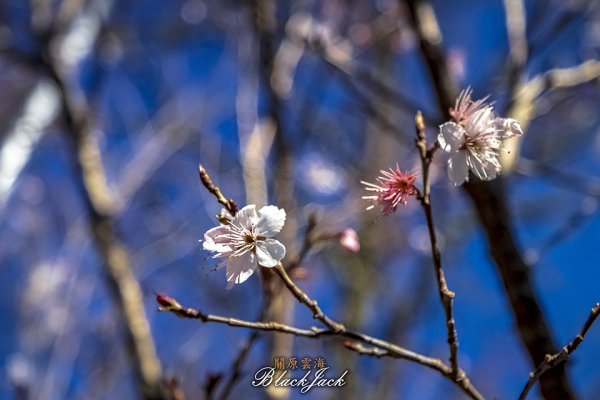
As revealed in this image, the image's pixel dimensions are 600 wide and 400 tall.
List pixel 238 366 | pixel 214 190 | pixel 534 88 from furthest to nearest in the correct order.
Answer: pixel 534 88 < pixel 238 366 < pixel 214 190

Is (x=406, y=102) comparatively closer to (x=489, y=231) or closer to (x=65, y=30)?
(x=489, y=231)

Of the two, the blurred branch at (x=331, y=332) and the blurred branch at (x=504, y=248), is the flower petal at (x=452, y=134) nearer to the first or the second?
the blurred branch at (x=331, y=332)

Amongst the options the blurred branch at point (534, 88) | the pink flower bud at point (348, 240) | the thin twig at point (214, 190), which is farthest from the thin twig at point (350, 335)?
the blurred branch at point (534, 88)

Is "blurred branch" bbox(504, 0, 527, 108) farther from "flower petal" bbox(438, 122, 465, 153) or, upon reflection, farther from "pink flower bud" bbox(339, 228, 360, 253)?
"flower petal" bbox(438, 122, 465, 153)

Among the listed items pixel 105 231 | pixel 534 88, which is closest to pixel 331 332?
pixel 534 88

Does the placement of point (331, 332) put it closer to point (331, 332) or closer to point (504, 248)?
point (331, 332)

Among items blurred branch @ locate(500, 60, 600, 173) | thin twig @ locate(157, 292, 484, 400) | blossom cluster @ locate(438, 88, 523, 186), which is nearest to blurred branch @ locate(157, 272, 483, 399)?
thin twig @ locate(157, 292, 484, 400)

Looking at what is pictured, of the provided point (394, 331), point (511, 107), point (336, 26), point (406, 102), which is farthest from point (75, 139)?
point (394, 331)

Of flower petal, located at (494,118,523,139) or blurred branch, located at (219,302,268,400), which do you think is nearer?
flower petal, located at (494,118,523,139)
